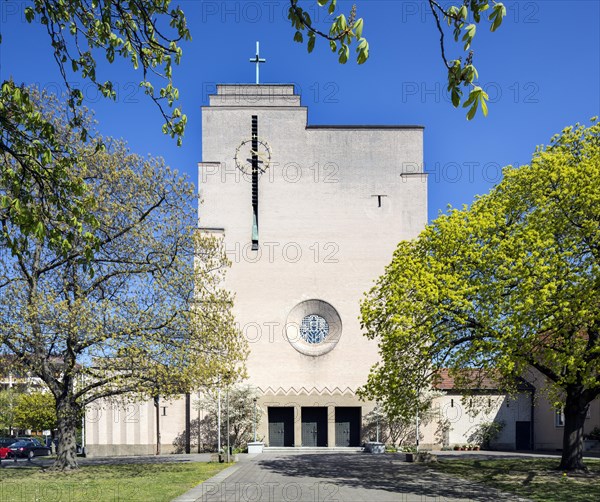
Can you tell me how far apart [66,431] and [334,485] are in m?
10.8

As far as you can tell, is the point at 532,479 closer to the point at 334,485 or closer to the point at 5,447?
the point at 334,485

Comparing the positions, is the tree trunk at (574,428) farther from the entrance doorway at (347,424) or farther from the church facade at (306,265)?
the entrance doorway at (347,424)

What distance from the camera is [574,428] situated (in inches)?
914

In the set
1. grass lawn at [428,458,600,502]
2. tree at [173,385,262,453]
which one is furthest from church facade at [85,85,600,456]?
grass lawn at [428,458,600,502]

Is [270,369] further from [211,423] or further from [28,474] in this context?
[28,474]

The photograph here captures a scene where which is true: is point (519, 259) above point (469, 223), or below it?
below

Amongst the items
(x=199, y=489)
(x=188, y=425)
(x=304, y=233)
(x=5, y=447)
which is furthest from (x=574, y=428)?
(x=5, y=447)

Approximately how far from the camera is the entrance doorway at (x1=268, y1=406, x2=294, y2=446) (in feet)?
145

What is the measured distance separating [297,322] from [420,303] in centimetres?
2324

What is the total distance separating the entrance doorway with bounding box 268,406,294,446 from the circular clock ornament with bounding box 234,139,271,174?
16550 millimetres

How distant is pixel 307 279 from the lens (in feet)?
146

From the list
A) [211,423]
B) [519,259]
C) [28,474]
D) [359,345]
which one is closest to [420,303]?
[519,259]

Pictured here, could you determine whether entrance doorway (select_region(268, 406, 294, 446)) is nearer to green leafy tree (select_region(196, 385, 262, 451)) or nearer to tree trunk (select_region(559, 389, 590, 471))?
green leafy tree (select_region(196, 385, 262, 451))

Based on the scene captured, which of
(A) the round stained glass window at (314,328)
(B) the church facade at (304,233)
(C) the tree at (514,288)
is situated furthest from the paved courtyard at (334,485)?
(A) the round stained glass window at (314,328)
